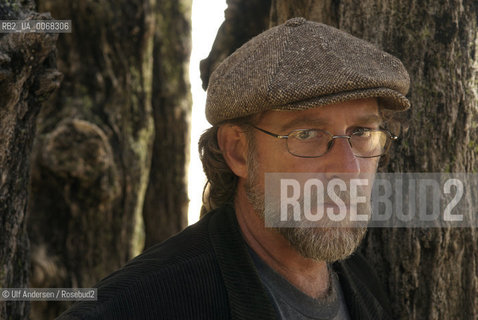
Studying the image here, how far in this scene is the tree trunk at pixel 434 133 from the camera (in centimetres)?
282

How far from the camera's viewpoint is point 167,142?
6645 millimetres

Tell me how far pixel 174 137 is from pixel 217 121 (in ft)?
13.5

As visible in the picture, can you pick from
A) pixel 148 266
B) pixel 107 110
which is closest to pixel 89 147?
pixel 107 110

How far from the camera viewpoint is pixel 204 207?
10.0 ft

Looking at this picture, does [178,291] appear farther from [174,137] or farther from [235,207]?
[174,137]

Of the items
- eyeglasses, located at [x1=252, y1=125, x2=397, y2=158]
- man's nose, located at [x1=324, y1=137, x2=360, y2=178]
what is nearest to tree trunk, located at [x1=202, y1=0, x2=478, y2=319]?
eyeglasses, located at [x1=252, y1=125, x2=397, y2=158]

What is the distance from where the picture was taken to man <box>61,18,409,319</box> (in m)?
2.20

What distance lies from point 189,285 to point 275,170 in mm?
540

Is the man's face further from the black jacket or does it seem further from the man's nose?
the black jacket

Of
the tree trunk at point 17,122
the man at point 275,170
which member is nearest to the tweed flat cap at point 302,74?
the man at point 275,170

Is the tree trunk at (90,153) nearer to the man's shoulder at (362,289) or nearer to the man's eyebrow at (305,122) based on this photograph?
the man's shoulder at (362,289)

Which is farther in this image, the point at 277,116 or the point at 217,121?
the point at 217,121

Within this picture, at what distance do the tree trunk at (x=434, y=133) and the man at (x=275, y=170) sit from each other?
0.89ft

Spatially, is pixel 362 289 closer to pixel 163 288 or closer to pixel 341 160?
pixel 341 160
